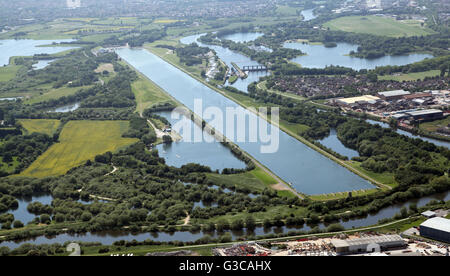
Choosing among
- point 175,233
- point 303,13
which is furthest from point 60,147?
point 303,13

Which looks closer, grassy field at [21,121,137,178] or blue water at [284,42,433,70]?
grassy field at [21,121,137,178]

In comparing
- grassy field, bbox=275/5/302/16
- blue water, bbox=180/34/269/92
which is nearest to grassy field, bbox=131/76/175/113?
blue water, bbox=180/34/269/92

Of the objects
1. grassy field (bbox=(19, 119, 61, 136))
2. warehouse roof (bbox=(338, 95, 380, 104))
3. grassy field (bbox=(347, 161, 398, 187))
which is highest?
warehouse roof (bbox=(338, 95, 380, 104))

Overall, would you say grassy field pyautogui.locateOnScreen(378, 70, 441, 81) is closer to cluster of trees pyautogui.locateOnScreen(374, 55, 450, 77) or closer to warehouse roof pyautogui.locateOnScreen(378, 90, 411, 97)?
cluster of trees pyautogui.locateOnScreen(374, 55, 450, 77)

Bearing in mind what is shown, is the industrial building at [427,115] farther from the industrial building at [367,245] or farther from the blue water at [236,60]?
the industrial building at [367,245]

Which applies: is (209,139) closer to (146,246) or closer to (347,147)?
(347,147)

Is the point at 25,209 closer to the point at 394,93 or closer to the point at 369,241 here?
the point at 369,241

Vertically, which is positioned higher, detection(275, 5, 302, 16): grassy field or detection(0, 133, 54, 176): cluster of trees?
detection(275, 5, 302, 16): grassy field
